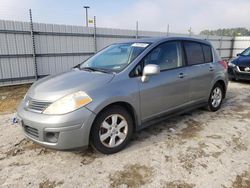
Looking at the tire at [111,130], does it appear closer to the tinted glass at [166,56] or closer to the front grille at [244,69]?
the tinted glass at [166,56]

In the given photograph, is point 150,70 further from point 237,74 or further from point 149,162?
point 237,74

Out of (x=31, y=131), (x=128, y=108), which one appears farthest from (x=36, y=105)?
(x=128, y=108)

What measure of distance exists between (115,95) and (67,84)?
65 centimetres

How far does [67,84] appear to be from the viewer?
9.02 ft

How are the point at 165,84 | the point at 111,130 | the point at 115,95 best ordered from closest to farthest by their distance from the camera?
the point at 115,95 → the point at 111,130 → the point at 165,84

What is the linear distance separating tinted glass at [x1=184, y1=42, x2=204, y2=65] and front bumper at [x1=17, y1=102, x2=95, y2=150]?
233 cm

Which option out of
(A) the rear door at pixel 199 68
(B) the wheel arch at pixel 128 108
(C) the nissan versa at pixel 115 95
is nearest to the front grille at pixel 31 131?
(C) the nissan versa at pixel 115 95

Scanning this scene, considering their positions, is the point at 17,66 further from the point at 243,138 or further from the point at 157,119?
the point at 243,138

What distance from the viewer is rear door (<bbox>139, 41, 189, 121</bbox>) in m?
3.12

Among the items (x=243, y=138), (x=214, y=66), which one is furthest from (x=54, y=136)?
(x=214, y=66)

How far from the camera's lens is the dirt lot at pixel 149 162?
2328 millimetres

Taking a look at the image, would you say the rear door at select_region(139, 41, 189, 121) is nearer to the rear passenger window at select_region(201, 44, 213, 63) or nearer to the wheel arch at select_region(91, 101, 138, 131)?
the wheel arch at select_region(91, 101, 138, 131)

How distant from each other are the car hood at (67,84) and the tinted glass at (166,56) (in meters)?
0.79

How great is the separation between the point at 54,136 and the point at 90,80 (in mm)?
840
